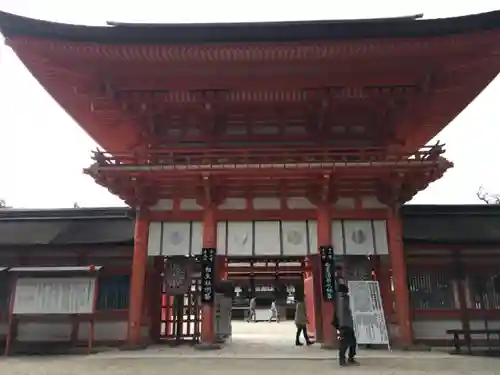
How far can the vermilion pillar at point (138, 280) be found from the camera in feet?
40.0

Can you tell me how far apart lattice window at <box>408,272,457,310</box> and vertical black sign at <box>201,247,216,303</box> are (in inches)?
230

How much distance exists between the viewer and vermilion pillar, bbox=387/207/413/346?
11.8 m

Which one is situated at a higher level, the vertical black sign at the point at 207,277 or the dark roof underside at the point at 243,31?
the dark roof underside at the point at 243,31

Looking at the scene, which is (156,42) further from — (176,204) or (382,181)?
(382,181)

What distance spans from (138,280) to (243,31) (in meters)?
7.07

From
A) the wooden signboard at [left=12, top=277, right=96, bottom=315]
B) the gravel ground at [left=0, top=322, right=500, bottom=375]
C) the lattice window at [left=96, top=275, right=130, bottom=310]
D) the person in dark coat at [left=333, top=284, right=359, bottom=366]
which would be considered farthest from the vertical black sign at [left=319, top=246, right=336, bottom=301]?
the wooden signboard at [left=12, top=277, right=96, bottom=315]

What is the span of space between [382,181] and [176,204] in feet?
18.9

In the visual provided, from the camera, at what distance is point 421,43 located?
36.9 feet

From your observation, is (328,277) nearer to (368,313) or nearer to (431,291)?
(368,313)

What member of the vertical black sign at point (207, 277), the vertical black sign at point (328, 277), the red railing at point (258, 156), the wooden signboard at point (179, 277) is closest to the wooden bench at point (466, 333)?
the vertical black sign at point (328, 277)

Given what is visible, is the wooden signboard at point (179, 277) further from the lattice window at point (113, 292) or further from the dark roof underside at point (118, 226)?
the dark roof underside at point (118, 226)

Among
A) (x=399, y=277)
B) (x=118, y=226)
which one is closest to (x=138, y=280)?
(x=118, y=226)

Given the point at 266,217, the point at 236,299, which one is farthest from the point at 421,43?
the point at 236,299

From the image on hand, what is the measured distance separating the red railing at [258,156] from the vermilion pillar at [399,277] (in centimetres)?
166
